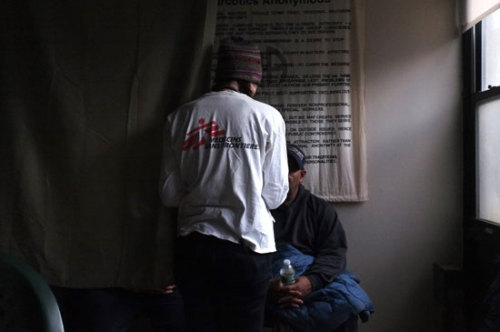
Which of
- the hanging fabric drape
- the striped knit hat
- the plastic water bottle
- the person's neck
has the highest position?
the hanging fabric drape

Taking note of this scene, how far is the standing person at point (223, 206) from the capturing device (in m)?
1.78

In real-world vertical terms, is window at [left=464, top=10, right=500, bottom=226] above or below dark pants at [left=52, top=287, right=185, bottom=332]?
above

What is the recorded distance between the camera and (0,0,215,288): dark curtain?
2.12 m

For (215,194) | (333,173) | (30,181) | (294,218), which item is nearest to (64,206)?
(30,181)

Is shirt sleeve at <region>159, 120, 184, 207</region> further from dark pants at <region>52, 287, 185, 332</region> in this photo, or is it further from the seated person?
the seated person

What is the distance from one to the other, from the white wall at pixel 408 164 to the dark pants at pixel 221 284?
125 cm

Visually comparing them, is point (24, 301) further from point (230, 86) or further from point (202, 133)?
point (230, 86)

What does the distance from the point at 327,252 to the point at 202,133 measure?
1.11 meters

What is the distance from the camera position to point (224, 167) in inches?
71.9

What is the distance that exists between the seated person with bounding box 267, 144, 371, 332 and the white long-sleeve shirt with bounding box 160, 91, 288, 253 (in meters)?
0.57

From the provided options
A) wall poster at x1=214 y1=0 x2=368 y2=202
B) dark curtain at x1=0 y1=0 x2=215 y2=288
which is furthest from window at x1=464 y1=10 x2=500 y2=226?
dark curtain at x1=0 y1=0 x2=215 y2=288

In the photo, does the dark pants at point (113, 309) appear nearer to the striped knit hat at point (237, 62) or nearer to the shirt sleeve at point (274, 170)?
the shirt sleeve at point (274, 170)

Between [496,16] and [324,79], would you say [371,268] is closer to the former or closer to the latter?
[324,79]

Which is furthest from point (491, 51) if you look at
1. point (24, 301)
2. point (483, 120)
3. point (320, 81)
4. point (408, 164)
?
point (24, 301)
